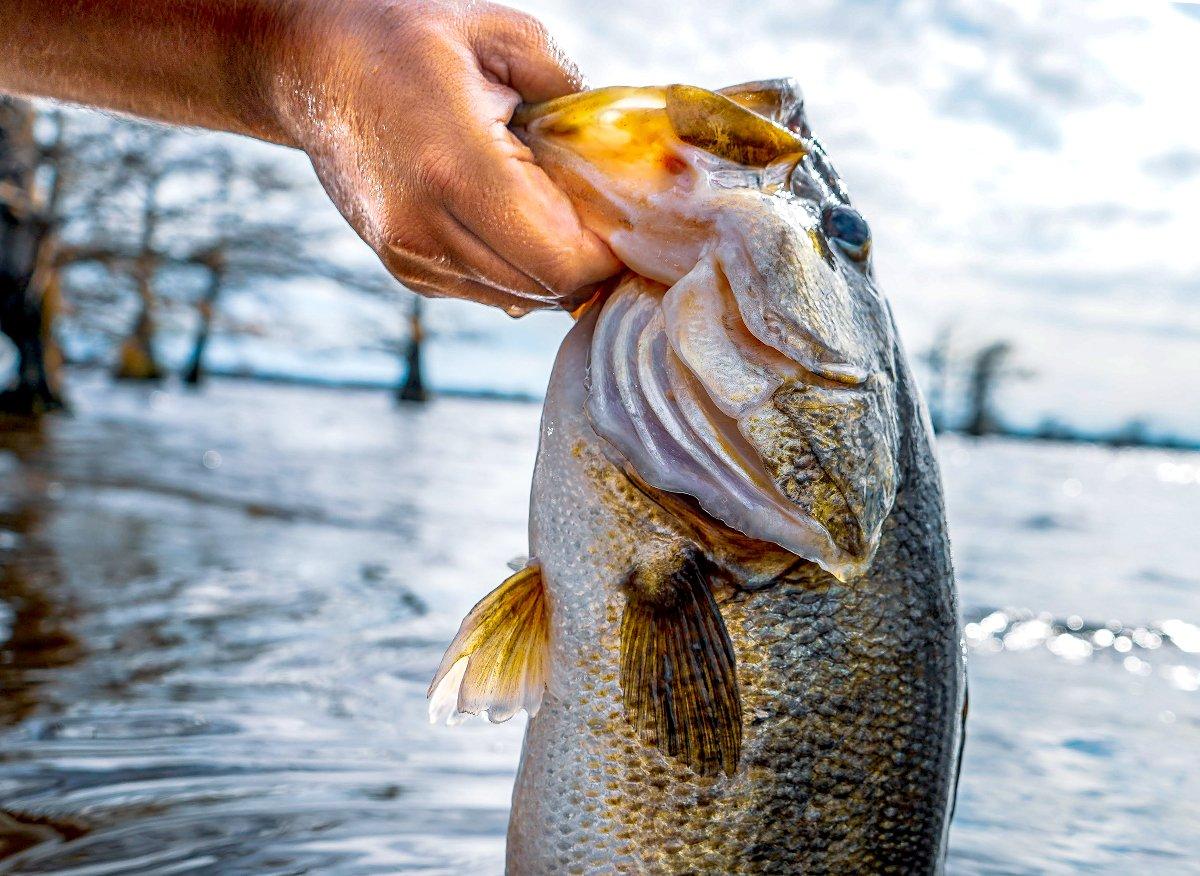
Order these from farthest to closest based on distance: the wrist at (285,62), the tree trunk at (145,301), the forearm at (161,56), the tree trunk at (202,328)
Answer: the tree trunk at (202,328)
the tree trunk at (145,301)
the forearm at (161,56)
the wrist at (285,62)

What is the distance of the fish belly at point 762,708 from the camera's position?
6.81 feet

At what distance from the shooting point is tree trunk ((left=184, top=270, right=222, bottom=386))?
25281 millimetres

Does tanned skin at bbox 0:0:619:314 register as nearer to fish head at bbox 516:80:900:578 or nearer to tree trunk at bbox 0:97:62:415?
fish head at bbox 516:80:900:578

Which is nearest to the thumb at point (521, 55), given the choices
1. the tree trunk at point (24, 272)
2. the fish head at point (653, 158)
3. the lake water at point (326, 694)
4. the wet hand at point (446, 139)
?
the wet hand at point (446, 139)

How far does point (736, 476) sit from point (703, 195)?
0.51 m

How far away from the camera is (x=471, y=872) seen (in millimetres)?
3033

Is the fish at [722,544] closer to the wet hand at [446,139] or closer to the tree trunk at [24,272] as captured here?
the wet hand at [446,139]

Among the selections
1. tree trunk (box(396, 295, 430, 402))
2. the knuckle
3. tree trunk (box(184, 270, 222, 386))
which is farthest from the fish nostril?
tree trunk (box(396, 295, 430, 402))

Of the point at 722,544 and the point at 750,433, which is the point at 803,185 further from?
the point at 722,544

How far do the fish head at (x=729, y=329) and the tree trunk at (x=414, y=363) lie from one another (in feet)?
125

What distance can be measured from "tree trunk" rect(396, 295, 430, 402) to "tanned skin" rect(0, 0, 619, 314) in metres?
37.3

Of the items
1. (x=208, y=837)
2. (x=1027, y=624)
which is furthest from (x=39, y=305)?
(x=208, y=837)

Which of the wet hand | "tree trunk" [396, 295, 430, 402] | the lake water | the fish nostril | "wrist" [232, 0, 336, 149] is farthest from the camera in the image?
"tree trunk" [396, 295, 430, 402]

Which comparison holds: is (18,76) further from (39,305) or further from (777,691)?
(39,305)
